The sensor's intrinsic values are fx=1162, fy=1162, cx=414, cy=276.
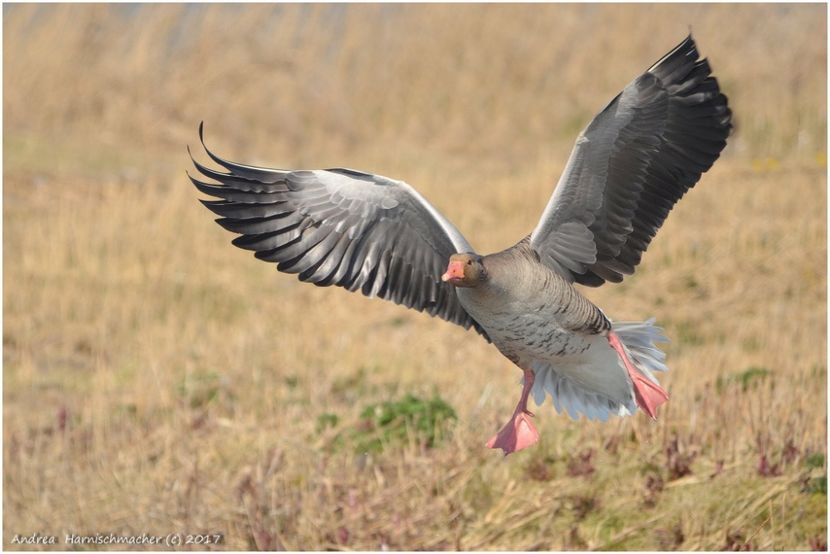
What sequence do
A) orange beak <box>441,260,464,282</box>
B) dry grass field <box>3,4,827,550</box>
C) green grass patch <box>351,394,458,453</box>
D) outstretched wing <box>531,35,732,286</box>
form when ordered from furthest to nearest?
green grass patch <box>351,394,458,453</box>
dry grass field <box>3,4,827,550</box>
outstretched wing <box>531,35,732,286</box>
orange beak <box>441,260,464,282</box>

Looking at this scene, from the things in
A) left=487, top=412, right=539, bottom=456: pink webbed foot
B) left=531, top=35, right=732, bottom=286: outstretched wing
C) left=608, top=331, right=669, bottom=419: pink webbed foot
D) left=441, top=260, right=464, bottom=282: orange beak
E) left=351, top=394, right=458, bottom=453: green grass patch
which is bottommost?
left=351, top=394, right=458, bottom=453: green grass patch

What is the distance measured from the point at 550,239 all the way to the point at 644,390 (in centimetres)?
84

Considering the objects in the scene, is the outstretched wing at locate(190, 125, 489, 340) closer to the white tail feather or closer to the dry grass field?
the white tail feather

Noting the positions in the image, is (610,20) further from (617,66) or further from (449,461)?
(449,461)

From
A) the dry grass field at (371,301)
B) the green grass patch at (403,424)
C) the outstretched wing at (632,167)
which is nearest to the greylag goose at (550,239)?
the outstretched wing at (632,167)

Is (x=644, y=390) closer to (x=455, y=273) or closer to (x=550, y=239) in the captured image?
(x=550, y=239)

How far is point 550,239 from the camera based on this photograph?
555 centimetres

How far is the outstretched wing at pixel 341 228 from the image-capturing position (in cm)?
551

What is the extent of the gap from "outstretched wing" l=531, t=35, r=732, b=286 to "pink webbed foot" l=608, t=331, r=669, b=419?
0.51 m

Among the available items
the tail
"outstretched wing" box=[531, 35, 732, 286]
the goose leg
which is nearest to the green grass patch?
the goose leg

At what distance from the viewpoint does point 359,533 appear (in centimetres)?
577

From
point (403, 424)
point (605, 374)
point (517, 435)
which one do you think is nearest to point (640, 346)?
point (605, 374)

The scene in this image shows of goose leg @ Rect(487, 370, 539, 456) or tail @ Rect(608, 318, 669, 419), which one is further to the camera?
tail @ Rect(608, 318, 669, 419)

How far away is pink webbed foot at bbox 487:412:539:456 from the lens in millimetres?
5270
